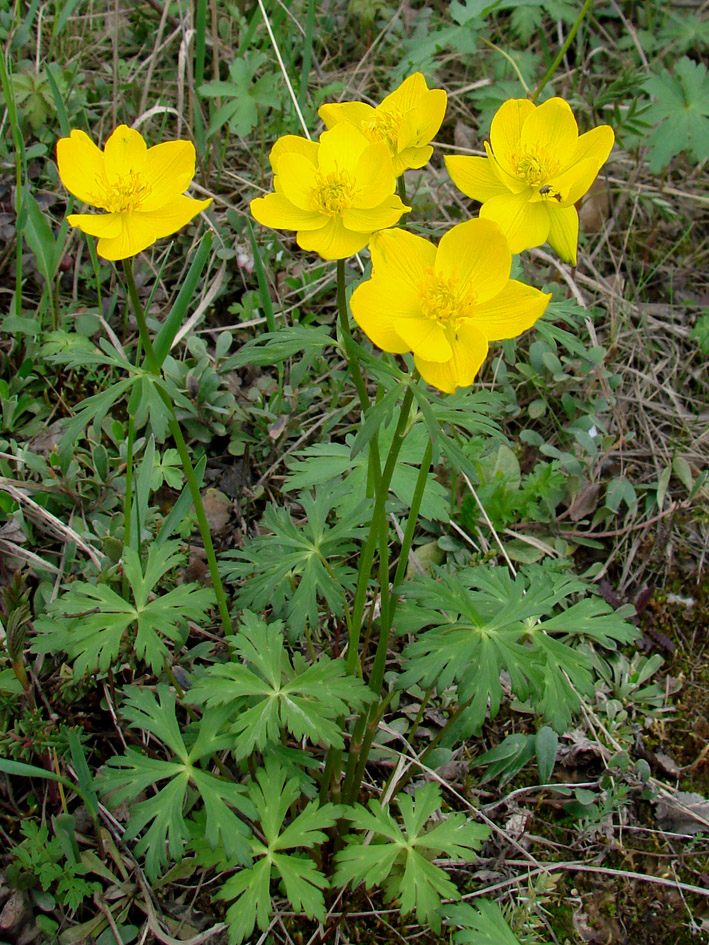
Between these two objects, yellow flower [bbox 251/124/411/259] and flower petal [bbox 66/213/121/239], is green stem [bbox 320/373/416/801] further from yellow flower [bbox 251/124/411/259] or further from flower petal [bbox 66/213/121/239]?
flower petal [bbox 66/213/121/239]

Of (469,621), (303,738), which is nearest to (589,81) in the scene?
(469,621)

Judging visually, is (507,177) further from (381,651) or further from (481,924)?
(481,924)

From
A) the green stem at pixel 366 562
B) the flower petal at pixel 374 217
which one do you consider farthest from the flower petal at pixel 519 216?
Result: the green stem at pixel 366 562

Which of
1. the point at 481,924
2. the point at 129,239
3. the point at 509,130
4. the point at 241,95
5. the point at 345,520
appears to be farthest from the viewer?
the point at 241,95

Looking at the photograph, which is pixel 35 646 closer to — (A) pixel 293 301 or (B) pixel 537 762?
(B) pixel 537 762

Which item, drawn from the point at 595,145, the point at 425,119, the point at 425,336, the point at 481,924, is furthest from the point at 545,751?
the point at 425,119

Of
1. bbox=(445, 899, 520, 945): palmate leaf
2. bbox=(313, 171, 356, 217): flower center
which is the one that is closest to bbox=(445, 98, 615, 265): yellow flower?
bbox=(313, 171, 356, 217): flower center
